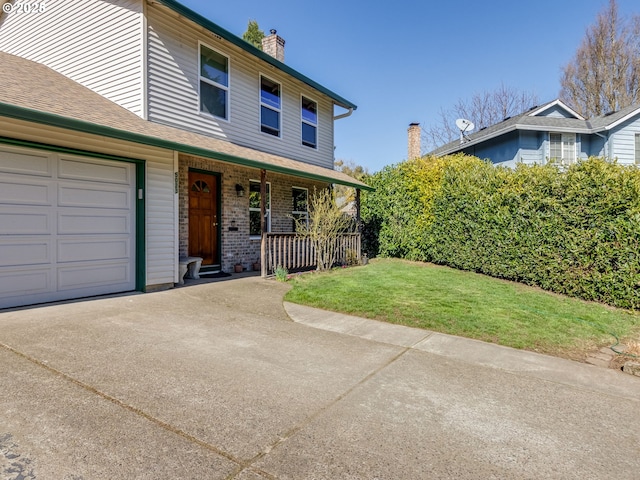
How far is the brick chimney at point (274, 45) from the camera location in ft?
41.3

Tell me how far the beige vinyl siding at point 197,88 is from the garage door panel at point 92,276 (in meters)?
3.24

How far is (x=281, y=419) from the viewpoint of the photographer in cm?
257

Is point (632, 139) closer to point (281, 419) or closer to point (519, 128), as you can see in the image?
point (519, 128)

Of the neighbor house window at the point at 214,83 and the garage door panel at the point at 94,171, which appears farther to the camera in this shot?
the neighbor house window at the point at 214,83

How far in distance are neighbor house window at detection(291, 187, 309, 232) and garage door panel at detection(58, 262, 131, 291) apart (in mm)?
6175

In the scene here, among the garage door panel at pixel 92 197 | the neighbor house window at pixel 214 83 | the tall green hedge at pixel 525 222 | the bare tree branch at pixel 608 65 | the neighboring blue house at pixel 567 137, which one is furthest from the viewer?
the bare tree branch at pixel 608 65

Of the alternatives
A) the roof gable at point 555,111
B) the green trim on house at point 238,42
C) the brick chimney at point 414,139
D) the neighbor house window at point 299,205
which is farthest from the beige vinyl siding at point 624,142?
the neighbor house window at point 299,205

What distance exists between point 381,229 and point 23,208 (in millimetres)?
10205

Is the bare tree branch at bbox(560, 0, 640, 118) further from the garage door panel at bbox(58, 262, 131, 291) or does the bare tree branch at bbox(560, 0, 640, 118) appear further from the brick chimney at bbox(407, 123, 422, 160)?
the garage door panel at bbox(58, 262, 131, 291)

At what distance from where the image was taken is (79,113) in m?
5.61

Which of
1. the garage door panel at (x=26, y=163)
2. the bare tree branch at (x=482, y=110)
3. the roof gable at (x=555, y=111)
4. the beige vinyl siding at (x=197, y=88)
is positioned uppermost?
the bare tree branch at (x=482, y=110)

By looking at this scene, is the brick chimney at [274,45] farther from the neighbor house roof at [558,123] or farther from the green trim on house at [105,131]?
the neighbor house roof at [558,123]

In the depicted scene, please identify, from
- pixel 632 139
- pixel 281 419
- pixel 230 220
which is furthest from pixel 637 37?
pixel 281 419

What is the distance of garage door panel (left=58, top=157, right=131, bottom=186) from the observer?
5872 mm
